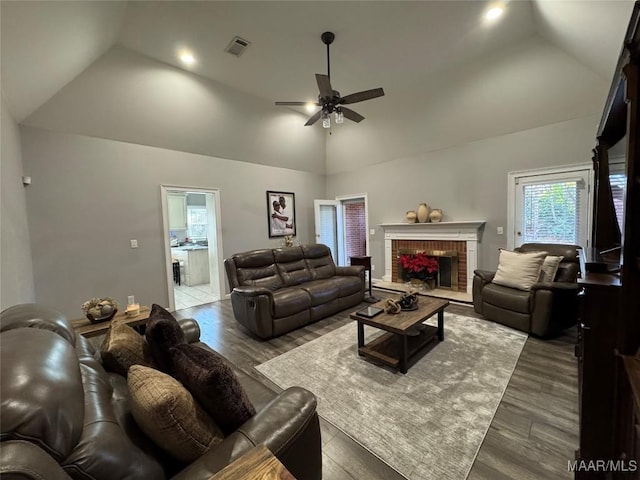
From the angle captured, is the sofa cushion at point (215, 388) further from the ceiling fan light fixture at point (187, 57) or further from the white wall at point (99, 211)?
the ceiling fan light fixture at point (187, 57)

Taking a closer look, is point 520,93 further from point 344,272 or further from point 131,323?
point 131,323

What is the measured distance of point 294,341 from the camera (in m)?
3.20

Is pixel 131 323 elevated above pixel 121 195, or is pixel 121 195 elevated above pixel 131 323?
pixel 121 195

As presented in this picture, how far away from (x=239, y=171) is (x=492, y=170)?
457cm

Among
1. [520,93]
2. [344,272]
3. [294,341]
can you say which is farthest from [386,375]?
[520,93]

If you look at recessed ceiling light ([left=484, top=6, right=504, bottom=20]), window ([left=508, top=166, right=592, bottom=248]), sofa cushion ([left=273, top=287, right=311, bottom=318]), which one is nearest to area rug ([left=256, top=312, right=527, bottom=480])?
sofa cushion ([left=273, top=287, right=311, bottom=318])

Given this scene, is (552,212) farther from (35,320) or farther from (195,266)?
(195,266)

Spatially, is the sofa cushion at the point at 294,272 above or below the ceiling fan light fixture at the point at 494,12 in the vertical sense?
below

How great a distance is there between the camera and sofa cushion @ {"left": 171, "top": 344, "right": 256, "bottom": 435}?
3.37 ft

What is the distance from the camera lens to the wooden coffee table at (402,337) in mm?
2422

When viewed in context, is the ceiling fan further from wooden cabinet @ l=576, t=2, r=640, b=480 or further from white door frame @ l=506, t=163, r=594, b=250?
white door frame @ l=506, t=163, r=594, b=250

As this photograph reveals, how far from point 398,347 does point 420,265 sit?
2.51 meters

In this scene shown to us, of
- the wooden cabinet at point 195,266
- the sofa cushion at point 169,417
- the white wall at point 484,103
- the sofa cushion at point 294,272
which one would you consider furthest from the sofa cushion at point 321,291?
the wooden cabinet at point 195,266

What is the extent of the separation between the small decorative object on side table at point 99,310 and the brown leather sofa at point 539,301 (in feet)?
13.9
